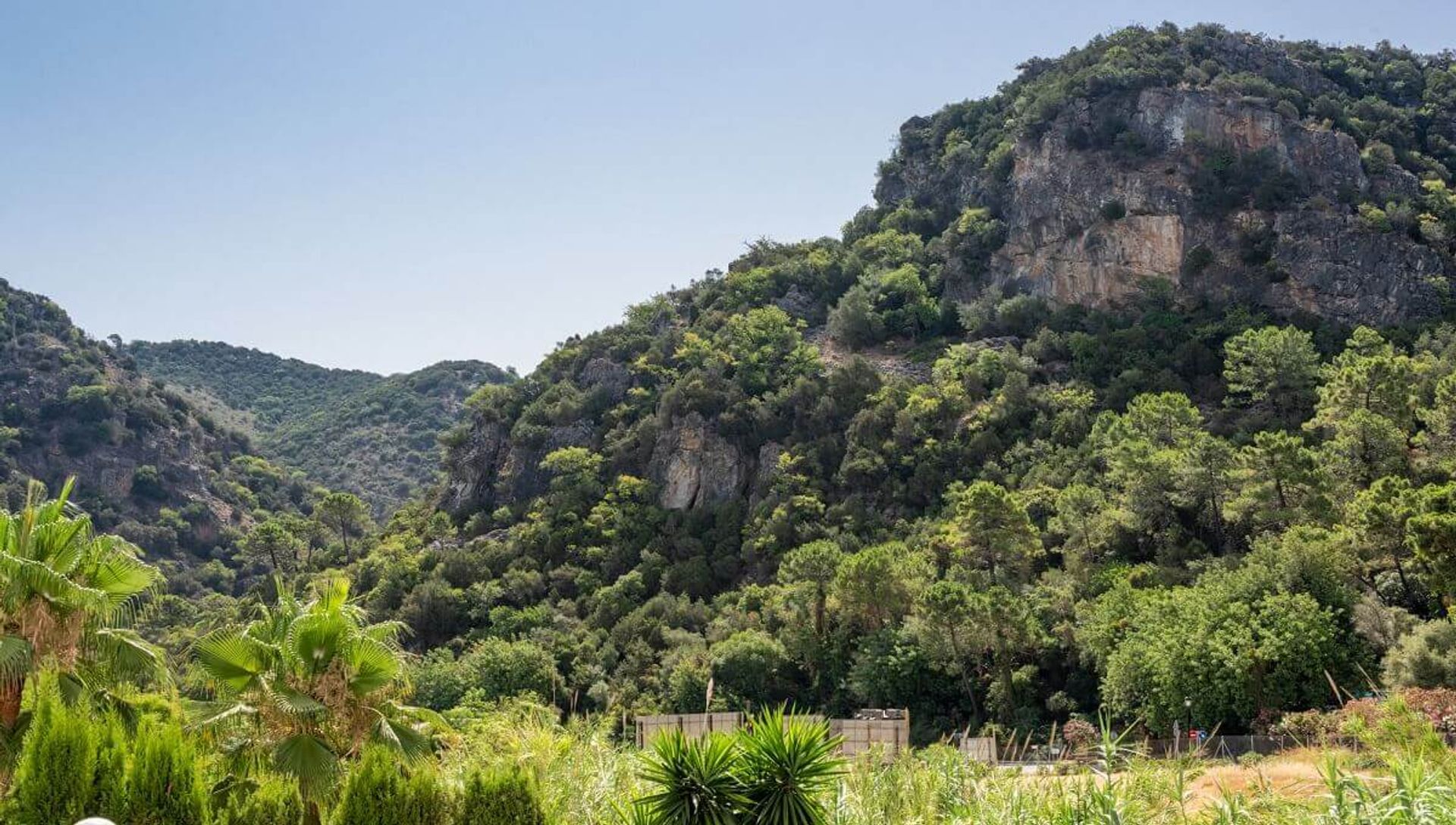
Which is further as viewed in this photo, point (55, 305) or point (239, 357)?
point (239, 357)

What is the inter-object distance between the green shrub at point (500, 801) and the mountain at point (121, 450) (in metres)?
85.8

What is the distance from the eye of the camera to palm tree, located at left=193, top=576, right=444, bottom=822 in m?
13.5

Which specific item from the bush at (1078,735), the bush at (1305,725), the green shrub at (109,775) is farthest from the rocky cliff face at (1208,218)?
the green shrub at (109,775)

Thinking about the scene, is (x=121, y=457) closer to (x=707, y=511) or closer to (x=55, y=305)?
(x=55, y=305)

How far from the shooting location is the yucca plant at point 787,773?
44.5ft

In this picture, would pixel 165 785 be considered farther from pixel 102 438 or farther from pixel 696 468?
pixel 102 438

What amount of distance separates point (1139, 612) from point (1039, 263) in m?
46.5

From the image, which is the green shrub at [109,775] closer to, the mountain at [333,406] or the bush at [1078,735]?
the bush at [1078,735]

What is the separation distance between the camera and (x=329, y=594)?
1400 centimetres

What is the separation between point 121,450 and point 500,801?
103 m

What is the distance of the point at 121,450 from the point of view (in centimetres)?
10350

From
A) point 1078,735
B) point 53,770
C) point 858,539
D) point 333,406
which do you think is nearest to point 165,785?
point 53,770

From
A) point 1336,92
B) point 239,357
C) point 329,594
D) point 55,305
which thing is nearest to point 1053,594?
point 329,594

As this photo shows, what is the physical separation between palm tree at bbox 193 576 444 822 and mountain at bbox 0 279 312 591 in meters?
85.0
